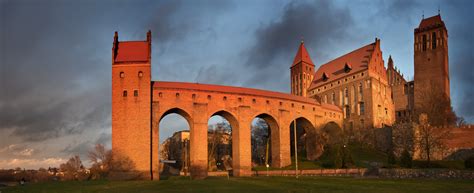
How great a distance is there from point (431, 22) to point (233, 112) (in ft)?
127

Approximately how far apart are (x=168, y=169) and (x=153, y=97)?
26340 millimetres

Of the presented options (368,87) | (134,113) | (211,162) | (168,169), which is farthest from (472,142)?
(168,169)

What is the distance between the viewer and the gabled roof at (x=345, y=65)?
230ft

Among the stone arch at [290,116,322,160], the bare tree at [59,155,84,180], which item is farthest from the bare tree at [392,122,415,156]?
the bare tree at [59,155,84,180]

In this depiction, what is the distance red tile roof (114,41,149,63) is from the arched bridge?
333 centimetres

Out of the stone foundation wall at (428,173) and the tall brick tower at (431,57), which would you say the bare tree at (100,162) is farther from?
the tall brick tower at (431,57)

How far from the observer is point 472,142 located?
49.0m

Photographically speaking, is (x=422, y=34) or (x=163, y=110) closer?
(x=163, y=110)

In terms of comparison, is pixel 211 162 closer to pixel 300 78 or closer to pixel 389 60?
pixel 300 78

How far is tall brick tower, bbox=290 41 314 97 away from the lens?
80562mm

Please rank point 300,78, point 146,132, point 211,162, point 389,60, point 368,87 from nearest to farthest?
point 146,132 < point 211,162 < point 368,87 < point 300,78 < point 389,60

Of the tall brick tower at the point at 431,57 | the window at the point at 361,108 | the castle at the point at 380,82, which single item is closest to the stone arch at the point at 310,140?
the castle at the point at 380,82

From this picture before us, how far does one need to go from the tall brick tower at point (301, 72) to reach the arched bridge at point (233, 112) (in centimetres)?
1889

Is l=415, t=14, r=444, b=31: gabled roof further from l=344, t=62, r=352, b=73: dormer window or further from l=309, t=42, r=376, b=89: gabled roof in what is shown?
l=344, t=62, r=352, b=73: dormer window
